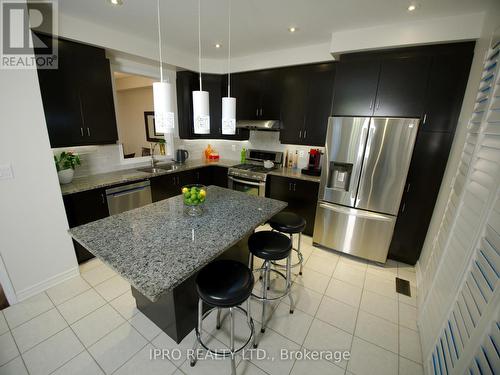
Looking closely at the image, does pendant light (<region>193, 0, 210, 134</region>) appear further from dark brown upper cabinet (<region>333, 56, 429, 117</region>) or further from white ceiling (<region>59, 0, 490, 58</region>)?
dark brown upper cabinet (<region>333, 56, 429, 117</region>)

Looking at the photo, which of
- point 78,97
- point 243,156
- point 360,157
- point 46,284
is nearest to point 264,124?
point 243,156

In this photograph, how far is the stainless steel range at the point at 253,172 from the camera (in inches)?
139

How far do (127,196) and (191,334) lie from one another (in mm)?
1965

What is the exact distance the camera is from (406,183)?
253cm

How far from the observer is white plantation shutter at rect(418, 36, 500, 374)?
3.17 feet

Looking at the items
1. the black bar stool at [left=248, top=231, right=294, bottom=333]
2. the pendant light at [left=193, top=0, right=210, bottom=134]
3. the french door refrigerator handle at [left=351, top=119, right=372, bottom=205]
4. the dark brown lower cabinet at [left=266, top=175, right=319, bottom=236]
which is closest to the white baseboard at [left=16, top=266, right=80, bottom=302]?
the black bar stool at [left=248, top=231, right=294, bottom=333]

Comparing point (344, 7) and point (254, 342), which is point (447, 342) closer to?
point (254, 342)

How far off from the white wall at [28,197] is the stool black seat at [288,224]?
2174 mm

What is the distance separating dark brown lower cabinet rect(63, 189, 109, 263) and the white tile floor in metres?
0.29

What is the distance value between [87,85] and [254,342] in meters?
3.27

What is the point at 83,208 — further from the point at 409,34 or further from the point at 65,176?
the point at 409,34

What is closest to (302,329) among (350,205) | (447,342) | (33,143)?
(447,342)

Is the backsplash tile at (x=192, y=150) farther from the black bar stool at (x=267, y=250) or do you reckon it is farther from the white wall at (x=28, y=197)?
the black bar stool at (x=267, y=250)

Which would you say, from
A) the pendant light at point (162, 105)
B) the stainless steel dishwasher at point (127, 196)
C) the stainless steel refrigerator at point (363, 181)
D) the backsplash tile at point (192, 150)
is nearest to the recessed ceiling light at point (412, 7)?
the stainless steel refrigerator at point (363, 181)
